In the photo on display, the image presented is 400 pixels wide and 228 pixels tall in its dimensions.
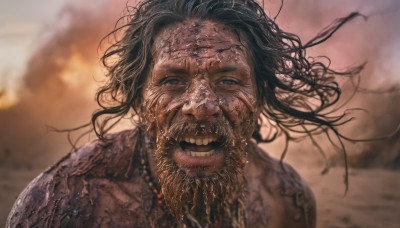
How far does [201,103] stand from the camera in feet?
7.43

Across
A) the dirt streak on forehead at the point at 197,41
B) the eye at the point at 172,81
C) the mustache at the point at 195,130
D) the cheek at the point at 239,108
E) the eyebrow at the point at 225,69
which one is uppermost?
the dirt streak on forehead at the point at 197,41

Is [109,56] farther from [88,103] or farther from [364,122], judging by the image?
[364,122]

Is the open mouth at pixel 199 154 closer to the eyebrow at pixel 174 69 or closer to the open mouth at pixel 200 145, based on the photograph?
the open mouth at pixel 200 145

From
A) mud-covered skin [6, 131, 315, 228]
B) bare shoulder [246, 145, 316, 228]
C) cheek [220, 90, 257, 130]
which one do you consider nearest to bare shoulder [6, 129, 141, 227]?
mud-covered skin [6, 131, 315, 228]

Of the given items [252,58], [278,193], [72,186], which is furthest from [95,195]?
[278,193]

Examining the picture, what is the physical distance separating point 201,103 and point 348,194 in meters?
6.12

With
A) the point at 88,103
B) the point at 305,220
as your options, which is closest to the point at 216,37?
the point at 305,220

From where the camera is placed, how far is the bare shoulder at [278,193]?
10.6 ft

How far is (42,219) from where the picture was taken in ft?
8.24

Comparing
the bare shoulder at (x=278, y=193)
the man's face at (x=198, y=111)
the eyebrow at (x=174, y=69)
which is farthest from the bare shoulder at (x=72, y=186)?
the bare shoulder at (x=278, y=193)

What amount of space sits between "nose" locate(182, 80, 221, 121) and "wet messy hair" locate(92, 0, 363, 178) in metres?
0.46

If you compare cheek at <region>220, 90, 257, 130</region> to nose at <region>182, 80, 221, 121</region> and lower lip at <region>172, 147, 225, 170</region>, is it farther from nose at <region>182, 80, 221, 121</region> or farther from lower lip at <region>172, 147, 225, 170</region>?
lower lip at <region>172, 147, 225, 170</region>

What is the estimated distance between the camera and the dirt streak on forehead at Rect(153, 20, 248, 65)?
2.48 meters

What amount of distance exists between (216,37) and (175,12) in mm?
295
